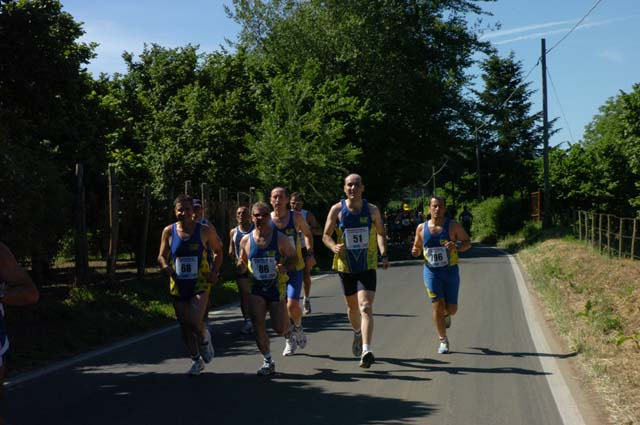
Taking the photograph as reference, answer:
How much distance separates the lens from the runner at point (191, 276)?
8.02 m

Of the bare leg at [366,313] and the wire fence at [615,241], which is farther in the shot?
the wire fence at [615,241]

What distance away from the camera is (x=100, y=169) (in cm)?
2133

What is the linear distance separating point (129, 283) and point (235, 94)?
21.7 metres

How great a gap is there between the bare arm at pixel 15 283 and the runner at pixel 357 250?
470 centimetres

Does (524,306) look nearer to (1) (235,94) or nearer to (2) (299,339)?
(2) (299,339)

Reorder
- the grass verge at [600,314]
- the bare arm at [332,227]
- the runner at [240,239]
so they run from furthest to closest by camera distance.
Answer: the runner at [240,239] → the bare arm at [332,227] → the grass verge at [600,314]

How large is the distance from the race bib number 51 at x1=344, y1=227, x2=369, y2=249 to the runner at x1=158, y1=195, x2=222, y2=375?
1.47 m

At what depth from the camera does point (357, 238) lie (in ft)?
28.8

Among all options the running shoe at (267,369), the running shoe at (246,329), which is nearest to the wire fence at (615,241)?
the running shoe at (246,329)

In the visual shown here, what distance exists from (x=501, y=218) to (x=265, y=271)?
39841 millimetres

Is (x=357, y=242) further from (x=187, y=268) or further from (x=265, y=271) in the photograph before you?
(x=187, y=268)

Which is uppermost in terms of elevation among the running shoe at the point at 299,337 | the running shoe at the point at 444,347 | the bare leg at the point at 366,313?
the bare leg at the point at 366,313

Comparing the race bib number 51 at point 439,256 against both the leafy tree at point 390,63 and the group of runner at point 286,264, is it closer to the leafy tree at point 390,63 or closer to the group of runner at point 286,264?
the group of runner at point 286,264

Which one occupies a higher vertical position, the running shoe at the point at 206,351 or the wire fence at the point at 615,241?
the wire fence at the point at 615,241
